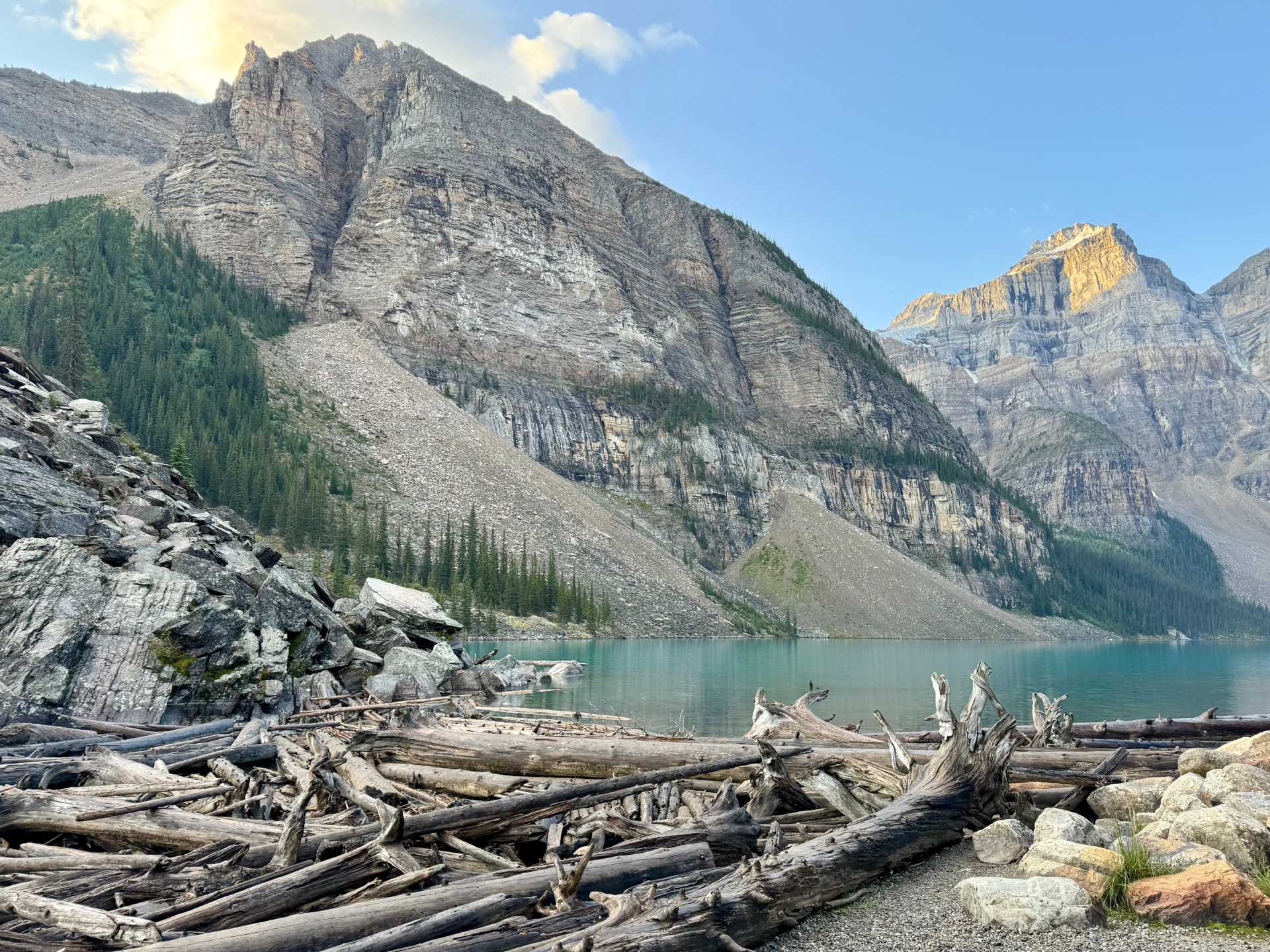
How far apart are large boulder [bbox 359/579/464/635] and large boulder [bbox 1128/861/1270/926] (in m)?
30.7

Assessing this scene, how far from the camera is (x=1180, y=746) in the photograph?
12781 mm

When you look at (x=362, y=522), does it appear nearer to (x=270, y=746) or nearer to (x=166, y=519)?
(x=166, y=519)

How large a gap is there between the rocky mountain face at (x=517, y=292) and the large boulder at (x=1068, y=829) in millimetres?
133287

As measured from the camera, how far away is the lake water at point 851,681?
114 ft

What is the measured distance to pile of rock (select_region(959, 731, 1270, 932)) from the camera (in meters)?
6.47

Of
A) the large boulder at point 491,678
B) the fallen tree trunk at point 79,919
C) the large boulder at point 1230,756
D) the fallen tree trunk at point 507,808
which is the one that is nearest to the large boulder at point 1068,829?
the fallen tree trunk at point 507,808

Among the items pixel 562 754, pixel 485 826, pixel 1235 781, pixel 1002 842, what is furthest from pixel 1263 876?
pixel 562 754

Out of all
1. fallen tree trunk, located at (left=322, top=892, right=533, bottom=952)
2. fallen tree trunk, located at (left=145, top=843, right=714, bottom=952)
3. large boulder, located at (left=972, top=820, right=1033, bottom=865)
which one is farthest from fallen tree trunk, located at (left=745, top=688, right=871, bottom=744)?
fallen tree trunk, located at (left=322, top=892, right=533, bottom=952)

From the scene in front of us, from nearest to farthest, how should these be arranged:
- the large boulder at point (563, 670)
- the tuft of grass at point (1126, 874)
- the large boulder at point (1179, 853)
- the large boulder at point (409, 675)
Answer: the tuft of grass at point (1126, 874) < the large boulder at point (1179, 853) < the large boulder at point (409, 675) < the large boulder at point (563, 670)

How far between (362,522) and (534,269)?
92.0m

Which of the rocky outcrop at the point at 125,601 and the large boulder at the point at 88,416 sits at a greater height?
the large boulder at the point at 88,416

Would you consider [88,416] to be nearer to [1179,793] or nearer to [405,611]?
[405,611]

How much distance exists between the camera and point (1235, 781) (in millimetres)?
9328

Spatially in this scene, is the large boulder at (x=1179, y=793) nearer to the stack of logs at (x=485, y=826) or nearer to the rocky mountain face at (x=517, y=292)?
the stack of logs at (x=485, y=826)
